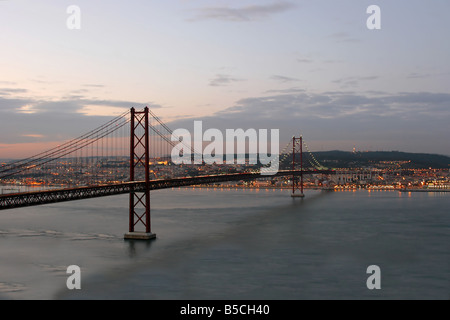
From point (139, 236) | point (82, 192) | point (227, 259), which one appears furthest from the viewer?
point (82, 192)

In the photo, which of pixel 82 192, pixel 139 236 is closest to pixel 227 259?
pixel 139 236

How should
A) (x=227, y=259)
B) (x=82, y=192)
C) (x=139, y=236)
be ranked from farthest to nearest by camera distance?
(x=82, y=192)
(x=139, y=236)
(x=227, y=259)

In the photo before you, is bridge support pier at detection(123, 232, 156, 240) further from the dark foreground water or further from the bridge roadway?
the bridge roadway

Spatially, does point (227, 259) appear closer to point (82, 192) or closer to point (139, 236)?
point (139, 236)

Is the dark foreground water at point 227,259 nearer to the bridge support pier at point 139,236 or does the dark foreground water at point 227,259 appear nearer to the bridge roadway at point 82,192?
the bridge support pier at point 139,236

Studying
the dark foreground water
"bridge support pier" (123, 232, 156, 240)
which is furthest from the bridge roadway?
the dark foreground water

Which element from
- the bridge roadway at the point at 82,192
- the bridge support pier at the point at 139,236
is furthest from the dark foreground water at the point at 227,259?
the bridge roadway at the point at 82,192

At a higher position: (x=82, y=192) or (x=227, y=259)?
(x=82, y=192)
